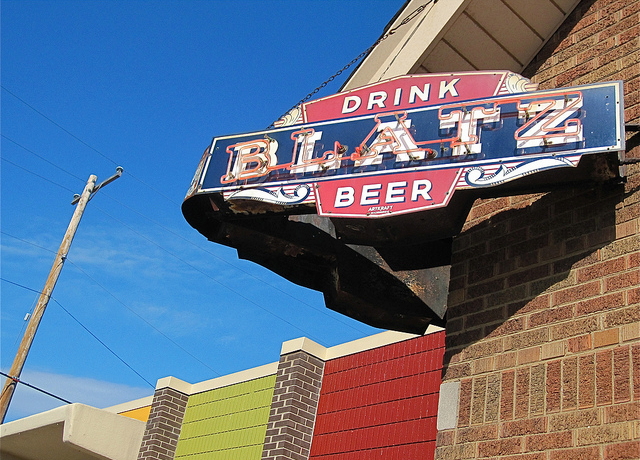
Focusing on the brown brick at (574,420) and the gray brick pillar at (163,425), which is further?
the gray brick pillar at (163,425)

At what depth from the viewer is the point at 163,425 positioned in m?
16.3

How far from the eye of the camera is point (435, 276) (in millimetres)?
6477

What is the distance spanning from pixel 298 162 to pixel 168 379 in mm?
12040

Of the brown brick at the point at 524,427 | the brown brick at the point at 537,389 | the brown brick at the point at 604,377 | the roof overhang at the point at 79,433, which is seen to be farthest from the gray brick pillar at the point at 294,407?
the brown brick at the point at 604,377

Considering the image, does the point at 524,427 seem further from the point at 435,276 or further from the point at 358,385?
the point at 358,385

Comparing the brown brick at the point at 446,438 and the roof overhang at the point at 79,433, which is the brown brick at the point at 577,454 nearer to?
the brown brick at the point at 446,438

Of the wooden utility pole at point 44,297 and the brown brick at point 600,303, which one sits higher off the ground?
the wooden utility pole at point 44,297

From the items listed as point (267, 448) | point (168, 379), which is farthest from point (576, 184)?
point (168, 379)

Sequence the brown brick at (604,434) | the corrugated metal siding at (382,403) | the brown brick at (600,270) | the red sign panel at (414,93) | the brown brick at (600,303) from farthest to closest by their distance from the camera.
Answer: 1. the corrugated metal siding at (382,403)
2. the red sign panel at (414,93)
3. the brown brick at (600,270)
4. the brown brick at (600,303)
5. the brown brick at (604,434)

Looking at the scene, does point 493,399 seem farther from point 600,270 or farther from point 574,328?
point 600,270

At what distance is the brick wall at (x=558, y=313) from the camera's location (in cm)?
450

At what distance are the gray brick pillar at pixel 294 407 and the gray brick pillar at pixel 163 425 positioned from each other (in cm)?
380

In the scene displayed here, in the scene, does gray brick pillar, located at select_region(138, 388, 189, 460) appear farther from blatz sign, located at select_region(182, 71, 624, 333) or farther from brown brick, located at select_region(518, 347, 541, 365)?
brown brick, located at select_region(518, 347, 541, 365)

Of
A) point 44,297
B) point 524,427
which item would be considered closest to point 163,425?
point 44,297
